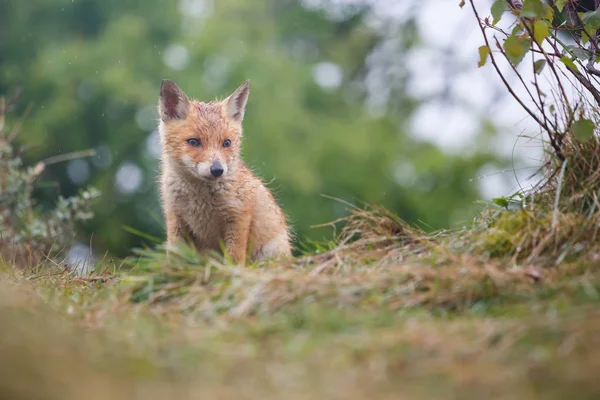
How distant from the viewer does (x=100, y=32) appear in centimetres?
2045

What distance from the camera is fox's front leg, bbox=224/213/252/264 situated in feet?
17.3

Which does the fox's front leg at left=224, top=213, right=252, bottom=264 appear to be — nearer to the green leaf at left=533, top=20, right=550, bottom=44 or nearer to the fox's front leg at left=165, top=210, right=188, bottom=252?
the fox's front leg at left=165, top=210, right=188, bottom=252

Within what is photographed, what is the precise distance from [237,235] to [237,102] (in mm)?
1386

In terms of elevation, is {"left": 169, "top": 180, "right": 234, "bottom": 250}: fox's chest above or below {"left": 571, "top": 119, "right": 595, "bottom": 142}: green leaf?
below

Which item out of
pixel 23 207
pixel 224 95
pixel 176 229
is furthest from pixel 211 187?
pixel 224 95

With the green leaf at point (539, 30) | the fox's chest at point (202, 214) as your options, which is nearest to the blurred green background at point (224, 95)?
the fox's chest at point (202, 214)

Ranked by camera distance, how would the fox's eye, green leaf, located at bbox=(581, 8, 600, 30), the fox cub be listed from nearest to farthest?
green leaf, located at bbox=(581, 8, 600, 30)
the fox cub
the fox's eye

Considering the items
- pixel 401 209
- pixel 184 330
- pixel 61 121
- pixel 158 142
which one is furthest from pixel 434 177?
pixel 184 330

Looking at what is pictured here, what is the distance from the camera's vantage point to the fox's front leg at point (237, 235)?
5277 mm

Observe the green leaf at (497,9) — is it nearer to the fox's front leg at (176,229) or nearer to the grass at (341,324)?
the grass at (341,324)

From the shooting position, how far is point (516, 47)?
373 cm

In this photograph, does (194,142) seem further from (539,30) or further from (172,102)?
(539,30)

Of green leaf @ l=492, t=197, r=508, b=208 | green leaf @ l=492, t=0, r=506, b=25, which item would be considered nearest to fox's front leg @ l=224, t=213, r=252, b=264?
green leaf @ l=492, t=197, r=508, b=208

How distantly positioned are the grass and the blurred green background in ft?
46.2
